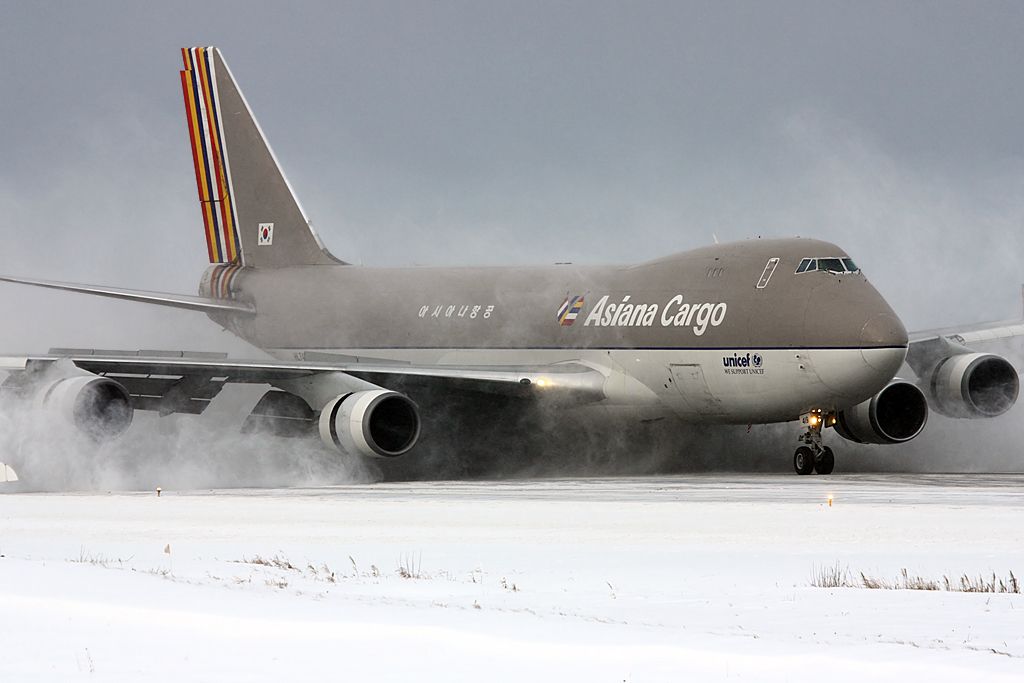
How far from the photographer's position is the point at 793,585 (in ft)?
38.1

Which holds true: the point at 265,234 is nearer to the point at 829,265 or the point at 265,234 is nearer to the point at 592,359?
the point at 592,359

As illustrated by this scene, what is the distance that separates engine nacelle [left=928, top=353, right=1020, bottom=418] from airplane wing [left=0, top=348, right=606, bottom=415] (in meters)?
6.63

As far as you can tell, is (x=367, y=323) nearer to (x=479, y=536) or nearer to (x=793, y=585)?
(x=479, y=536)

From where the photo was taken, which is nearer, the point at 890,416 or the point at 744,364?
the point at 744,364

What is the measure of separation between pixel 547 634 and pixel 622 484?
15.6 m

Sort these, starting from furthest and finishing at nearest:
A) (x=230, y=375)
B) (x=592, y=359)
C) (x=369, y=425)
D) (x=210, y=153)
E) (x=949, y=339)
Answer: (x=210, y=153) → (x=949, y=339) → (x=592, y=359) → (x=230, y=375) → (x=369, y=425)

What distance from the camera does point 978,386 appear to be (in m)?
30.1

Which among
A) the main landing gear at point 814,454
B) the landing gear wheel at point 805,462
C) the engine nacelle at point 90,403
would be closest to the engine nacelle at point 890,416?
the main landing gear at point 814,454

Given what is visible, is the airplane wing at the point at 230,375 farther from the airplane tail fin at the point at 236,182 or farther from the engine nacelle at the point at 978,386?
the airplane tail fin at the point at 236,182

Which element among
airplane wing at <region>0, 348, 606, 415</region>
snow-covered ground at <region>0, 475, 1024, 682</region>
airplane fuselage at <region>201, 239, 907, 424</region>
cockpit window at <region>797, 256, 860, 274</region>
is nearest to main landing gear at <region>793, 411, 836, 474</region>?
airplane fuselage at <region>201, 239, 907, 424</region>

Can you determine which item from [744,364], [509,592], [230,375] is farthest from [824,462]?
[509,592]

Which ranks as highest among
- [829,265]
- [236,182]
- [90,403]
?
[236,182]

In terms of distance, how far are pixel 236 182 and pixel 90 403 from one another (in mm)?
13479

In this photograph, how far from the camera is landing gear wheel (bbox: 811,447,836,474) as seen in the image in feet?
88.6
